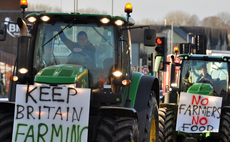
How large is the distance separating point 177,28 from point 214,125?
57.5 metres

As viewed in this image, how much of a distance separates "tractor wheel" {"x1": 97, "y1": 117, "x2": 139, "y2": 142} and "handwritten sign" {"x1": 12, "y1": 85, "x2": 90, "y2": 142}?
0.22 m

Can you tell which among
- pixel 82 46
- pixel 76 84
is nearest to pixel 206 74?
A: pixel 82 46

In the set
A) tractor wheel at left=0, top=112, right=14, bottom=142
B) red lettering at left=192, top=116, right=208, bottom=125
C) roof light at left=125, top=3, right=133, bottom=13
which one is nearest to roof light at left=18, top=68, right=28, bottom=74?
tractor wheel at left=0, top=112, right=14, bottom=142

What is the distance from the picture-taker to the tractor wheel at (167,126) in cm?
1007

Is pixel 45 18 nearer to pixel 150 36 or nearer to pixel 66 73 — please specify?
pixel 66 73

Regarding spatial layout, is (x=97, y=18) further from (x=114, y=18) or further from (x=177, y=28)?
(x=177, y=28)

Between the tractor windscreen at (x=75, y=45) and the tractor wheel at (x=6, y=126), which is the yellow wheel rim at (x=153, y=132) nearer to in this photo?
the tractor windscreen at (x=75, y=45)

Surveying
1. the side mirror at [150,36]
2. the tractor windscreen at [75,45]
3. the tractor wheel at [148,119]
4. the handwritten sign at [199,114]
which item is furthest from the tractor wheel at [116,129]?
the handwritten sign at [199,114]

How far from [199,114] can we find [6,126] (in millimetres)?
4932

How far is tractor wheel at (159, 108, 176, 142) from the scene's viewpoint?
33.0ft

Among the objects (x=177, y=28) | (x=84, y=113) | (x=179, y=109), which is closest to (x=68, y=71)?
(x=84, y=113)

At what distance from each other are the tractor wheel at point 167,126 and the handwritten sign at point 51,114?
4.65 m

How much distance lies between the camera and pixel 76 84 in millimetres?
5883

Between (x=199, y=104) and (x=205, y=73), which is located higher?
(x=205, y=73)
